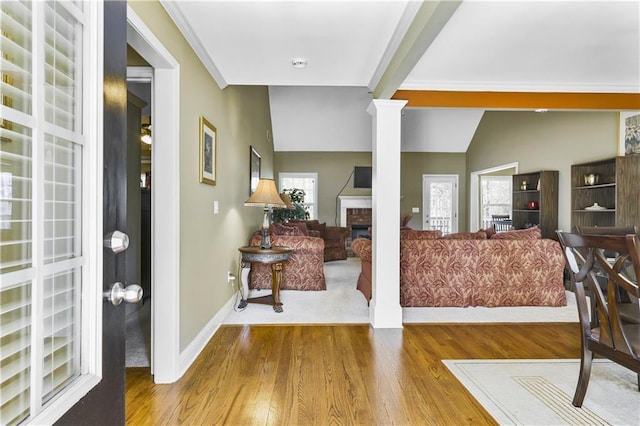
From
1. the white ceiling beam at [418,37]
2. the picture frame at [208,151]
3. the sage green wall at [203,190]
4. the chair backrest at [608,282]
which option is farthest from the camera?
the picture frame at [208,151]

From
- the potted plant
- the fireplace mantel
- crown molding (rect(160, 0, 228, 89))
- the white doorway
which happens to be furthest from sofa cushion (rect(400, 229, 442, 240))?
the white doorway

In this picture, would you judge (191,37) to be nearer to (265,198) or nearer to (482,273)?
(265,198)

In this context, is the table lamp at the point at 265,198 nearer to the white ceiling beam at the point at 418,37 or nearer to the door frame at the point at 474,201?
the white ceiling beam at the point at 418,37

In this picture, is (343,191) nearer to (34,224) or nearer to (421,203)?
(421,203)

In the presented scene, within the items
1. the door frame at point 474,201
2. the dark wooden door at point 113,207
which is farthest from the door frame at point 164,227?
the door frame at point 474,201

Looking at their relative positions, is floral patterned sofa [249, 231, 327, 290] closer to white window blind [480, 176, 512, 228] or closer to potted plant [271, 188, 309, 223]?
potted plant [271, 188, 309, 223]

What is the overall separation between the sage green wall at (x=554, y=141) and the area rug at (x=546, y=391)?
11.6 feet

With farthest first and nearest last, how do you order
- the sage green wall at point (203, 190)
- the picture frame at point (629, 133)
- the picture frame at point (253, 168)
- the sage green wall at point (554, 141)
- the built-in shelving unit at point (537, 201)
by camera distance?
the built-in shelving unit at point (537, 201)
the picture frame at point (253, 168)
the sage green wall at point (554, 141)
the picture frame at point (629, 133)
the sage green wall at point (203, 190)

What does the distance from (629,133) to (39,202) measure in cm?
590

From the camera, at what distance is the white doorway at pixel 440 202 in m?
9.01

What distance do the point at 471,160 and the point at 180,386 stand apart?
8250mm

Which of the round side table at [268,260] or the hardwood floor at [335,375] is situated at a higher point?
the round side table at [268,260]

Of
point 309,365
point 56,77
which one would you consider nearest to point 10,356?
point 56,77

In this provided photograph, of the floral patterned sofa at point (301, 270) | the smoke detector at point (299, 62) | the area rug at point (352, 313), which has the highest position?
the smoke detector at point (299, 62)
